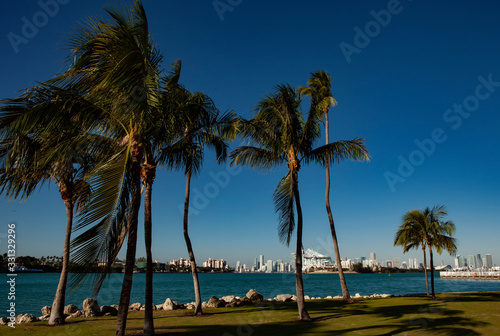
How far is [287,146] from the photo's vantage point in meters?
13.0

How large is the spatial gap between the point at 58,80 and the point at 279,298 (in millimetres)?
19453

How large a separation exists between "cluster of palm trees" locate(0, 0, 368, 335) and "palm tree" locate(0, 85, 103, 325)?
0.08ft

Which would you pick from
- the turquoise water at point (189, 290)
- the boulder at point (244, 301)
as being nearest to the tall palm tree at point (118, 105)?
the turquoise water at point (189, 290)

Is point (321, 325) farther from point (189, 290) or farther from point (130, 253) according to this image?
point (189, 290)

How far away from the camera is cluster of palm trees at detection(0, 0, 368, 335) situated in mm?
6238

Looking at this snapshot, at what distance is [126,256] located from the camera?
8.07 metres

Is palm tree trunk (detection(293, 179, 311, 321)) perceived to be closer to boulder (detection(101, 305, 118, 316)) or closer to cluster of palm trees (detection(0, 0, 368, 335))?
cluster of palm trees (detection(0, 0, 368, 335))

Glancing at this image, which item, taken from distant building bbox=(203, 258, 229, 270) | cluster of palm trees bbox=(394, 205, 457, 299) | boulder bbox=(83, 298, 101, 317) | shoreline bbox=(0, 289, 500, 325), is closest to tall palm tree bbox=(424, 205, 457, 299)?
cluster of palm trees bbox=(394, 205, 457, 299)

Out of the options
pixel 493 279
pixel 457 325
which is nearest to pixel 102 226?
pixel 457 325

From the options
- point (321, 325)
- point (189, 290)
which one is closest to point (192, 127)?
point (321, 325)

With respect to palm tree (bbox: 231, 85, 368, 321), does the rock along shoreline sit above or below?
below

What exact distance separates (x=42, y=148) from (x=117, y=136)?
189 centimetres

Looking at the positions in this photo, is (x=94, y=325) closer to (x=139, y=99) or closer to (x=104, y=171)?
(x=104, y=171)

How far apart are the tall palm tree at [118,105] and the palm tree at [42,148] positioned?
0.72 m
